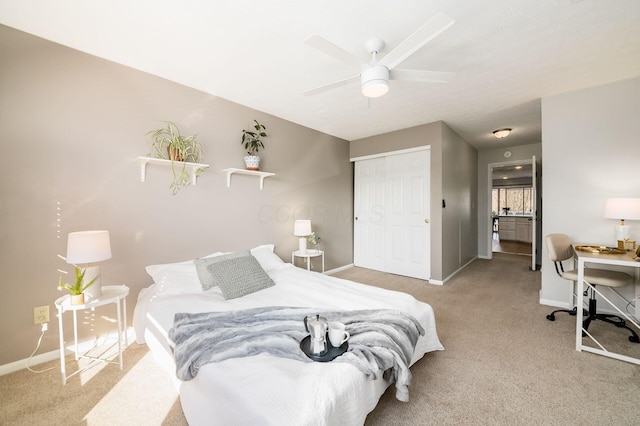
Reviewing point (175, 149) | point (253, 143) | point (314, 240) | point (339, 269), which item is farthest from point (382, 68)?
point (339, 269)

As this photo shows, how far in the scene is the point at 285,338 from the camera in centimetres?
142

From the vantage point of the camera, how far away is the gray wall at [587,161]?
105 inches

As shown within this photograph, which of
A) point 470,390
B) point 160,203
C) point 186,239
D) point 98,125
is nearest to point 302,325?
point 470,390

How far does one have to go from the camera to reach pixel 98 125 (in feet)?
7.32

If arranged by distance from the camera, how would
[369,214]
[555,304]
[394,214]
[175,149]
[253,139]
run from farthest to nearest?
[369,214], [394,214], [253,139], [555,304], [175,149]

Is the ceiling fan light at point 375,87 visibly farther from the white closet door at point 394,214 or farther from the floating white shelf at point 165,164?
the white closet door at point 394,214

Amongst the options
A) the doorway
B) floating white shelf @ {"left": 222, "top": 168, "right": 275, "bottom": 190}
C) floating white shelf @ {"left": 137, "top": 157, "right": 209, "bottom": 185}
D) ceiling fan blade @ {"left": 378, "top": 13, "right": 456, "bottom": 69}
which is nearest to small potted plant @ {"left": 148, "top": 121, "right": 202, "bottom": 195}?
floating white shelf @ {"left": 137, "top": 157, "right": 209, "bottom": 185}

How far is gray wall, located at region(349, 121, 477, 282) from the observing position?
3930mm

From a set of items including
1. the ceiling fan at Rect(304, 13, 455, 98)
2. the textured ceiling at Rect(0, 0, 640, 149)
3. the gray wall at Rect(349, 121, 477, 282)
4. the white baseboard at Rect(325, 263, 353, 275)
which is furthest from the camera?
the white baseboard at Rect(325, 263, 353, 275)

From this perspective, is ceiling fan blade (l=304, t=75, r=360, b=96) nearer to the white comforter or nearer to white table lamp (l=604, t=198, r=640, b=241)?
the white comforter

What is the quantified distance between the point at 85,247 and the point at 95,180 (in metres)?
0.75

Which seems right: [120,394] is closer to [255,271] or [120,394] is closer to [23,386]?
[23,386]

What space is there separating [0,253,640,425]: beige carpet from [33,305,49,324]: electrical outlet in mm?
347

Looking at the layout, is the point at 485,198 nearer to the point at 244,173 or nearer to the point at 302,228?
the point at 302,228
